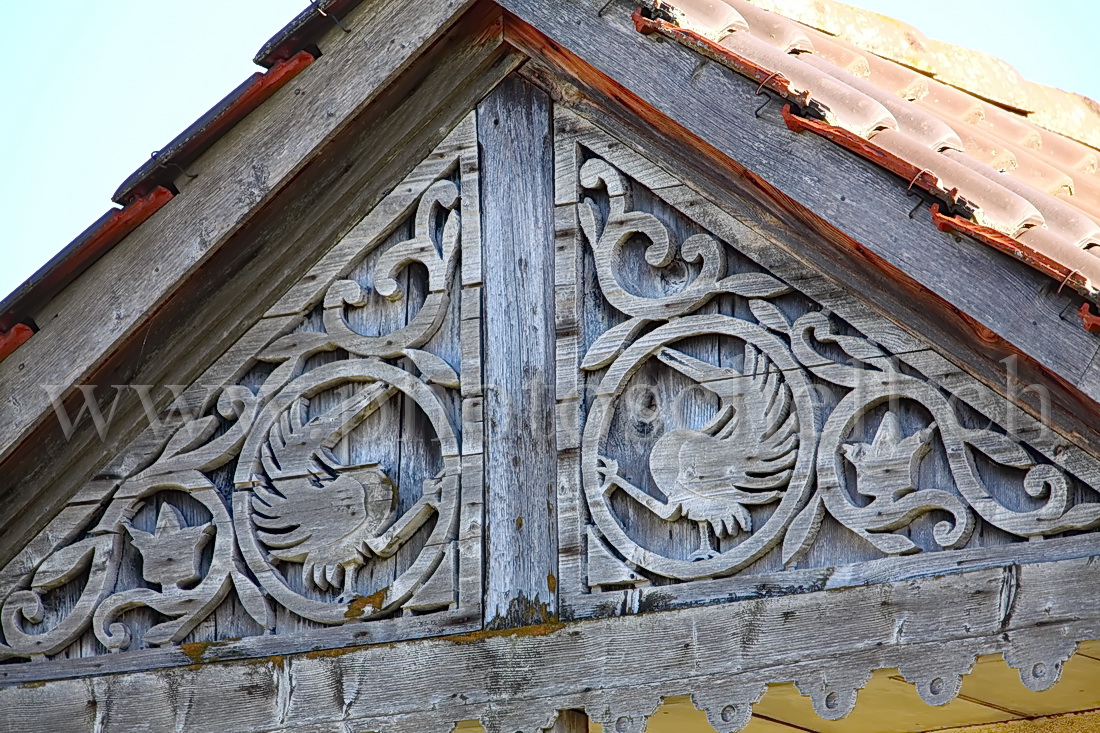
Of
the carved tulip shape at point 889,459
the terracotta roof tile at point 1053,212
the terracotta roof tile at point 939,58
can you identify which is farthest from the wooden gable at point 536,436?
the terracotta roof tile at point 939,58

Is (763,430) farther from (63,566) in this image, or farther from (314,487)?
(63,566)

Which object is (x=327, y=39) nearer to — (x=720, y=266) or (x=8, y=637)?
(x=720, y=266)

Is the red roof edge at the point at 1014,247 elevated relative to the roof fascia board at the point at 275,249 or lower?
lower

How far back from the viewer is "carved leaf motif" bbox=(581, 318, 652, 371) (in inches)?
150

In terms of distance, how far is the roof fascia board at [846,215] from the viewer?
303 cm

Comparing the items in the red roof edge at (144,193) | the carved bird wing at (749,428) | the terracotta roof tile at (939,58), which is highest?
the terracotta roof tile at (939,58)

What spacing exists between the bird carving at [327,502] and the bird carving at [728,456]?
0.65 m

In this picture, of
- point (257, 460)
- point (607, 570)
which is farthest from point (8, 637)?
point (607, 570)

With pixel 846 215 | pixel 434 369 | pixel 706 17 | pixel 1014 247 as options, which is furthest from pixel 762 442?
pixel 706 17

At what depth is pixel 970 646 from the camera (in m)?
3.22

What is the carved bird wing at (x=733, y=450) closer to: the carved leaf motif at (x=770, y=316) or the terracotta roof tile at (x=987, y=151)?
the carved leaf motif at (x=770, y=316)

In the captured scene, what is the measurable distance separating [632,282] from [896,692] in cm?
130

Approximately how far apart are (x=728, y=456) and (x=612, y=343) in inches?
18.2

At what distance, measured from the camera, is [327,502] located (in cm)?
399
